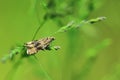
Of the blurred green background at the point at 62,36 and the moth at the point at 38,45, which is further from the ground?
the blurred green background at the point at 62,36

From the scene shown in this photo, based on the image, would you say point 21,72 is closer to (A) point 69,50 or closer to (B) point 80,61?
(A) point 69,50

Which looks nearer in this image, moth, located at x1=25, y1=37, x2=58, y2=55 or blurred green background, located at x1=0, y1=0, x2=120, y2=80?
moth, located at x1=25, y1=37, x2=58, y2=55

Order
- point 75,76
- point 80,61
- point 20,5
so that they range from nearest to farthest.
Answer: point 75,76 < point 20,5 < point 80,61

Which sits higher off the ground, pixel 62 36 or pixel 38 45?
pixel 62 36

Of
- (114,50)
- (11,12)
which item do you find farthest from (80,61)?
(11,12)

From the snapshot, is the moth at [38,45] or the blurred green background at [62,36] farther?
the blurred green background at [62,36]

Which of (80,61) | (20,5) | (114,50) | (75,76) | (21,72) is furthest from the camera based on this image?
(114,50)

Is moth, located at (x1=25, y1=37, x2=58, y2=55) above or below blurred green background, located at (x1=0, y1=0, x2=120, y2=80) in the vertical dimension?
below

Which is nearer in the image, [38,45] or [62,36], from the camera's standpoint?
[38,45]
